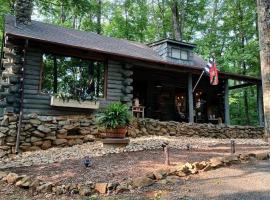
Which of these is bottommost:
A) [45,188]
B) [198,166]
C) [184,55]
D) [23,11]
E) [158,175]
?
[45,188]

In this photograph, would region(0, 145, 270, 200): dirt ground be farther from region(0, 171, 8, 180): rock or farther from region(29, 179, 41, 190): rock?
region(0, 171, 8, 180): rock

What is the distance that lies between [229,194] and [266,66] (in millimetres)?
4394

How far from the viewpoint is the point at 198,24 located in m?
29.5

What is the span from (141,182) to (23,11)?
9.90m

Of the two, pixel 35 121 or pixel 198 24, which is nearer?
pixel 35 121

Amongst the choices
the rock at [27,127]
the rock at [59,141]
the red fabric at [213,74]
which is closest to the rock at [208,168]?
the rock at [59,141]

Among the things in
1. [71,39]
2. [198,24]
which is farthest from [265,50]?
[198,24]

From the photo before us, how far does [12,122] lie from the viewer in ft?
32.4

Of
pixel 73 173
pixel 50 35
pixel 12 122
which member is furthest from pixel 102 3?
pixel 73 173

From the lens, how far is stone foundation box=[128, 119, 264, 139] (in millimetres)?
12422

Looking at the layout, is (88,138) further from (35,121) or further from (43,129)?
(35,121)

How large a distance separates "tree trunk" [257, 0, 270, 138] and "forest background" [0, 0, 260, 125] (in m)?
15.3

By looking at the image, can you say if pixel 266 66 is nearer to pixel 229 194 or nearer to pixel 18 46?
pixel 229 194

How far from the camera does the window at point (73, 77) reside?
1159 centimetres
